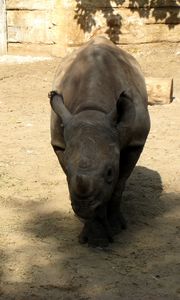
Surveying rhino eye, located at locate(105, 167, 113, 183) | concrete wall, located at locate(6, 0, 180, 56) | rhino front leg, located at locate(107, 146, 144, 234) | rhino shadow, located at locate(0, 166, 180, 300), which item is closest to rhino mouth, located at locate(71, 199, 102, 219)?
rhino eye, located at locate(105, 167, 113, 183)

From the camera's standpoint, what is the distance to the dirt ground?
3984 millimetres

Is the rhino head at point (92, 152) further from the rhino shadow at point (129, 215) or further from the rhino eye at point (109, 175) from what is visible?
the rhino shadow at point (129, 215)

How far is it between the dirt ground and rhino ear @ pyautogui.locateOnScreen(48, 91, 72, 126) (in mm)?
1008

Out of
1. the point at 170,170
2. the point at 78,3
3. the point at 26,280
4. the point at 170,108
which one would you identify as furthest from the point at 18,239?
the point at 78,3

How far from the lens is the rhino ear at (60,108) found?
411cm

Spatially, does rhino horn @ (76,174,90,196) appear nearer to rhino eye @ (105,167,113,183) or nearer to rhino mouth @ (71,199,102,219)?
rhino mouth @ (71,199,102,219)

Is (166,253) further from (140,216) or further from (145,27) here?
(145,27)

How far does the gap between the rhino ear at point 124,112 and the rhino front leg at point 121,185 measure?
1.71 feet

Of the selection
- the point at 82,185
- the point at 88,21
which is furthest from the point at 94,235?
the point at 88,21

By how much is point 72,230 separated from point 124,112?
4.09 feet

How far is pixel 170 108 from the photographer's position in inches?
345

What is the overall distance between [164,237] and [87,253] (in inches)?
25.6

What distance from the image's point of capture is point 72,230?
4.93 m

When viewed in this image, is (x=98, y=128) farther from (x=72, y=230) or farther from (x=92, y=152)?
(x=72, y=230)
